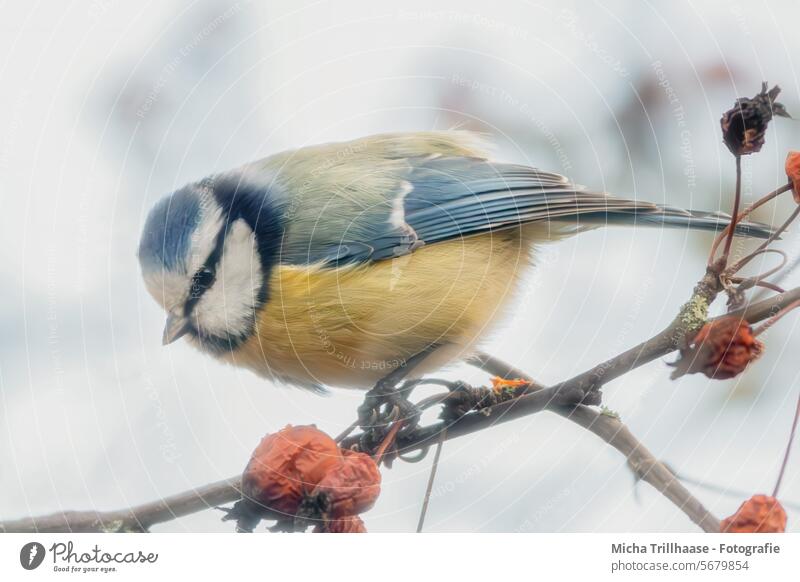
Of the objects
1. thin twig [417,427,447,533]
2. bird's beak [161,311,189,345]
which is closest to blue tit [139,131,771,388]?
bird's beak [161,311,189,345]

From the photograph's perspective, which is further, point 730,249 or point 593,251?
point 593,251

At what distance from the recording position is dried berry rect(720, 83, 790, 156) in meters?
0.68

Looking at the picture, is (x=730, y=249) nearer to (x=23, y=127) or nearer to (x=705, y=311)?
(x=705, y=311)

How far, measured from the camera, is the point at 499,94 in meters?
0.88

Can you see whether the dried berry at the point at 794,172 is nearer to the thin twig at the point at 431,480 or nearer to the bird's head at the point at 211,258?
the thin twig at the point at 431,480

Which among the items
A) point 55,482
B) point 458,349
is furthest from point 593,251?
point 55,482

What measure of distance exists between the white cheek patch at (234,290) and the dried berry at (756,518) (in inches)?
21.0

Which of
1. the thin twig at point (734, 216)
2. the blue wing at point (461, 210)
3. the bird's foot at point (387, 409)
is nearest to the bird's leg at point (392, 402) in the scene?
the bird's foot at point (387, 409)

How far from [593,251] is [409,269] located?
21 centimetres

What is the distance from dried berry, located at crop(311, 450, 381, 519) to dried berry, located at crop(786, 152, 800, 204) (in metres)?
0.48

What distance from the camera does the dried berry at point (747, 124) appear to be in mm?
685

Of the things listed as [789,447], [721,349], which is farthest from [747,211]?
[789,447]

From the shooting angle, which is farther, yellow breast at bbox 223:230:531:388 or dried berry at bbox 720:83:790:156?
yellow breast at bbox 223:230:531:388

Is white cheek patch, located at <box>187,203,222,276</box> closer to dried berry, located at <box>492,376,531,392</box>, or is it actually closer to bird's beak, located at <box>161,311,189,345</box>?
bird's beak, located at <box>161,311,189,345</box>
